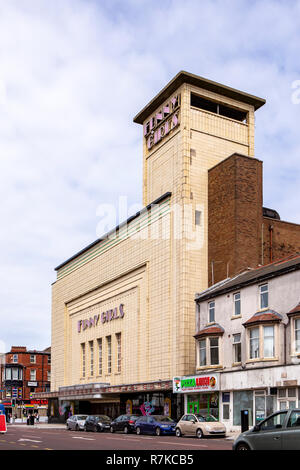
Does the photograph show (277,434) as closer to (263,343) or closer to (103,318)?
(263,343)

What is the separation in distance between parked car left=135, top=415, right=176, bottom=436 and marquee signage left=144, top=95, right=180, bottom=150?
1041 inches

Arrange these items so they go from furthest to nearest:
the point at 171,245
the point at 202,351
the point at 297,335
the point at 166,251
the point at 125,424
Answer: the point at 166,251
the point at 171,245
the point at 202,351
the point at 125,424
the point at 297,335

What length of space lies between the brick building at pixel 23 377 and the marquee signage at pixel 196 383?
67.1 meters

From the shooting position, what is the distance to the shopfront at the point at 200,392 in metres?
41.6

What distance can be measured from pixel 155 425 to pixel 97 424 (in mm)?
9647

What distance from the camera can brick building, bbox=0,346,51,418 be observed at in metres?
109

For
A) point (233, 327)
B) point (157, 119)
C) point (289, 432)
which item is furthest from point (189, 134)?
point (289, 432)

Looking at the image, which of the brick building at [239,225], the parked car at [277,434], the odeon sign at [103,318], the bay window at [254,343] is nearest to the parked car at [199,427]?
the bay window at [254,343]

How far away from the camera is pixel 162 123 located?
59.6 metres

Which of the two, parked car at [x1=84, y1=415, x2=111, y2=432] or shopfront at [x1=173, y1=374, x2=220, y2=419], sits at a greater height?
shopfront at [x1=173, y1=374, x2=220, y2=419]

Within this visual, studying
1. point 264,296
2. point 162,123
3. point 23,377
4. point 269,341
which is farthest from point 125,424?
point 23,377

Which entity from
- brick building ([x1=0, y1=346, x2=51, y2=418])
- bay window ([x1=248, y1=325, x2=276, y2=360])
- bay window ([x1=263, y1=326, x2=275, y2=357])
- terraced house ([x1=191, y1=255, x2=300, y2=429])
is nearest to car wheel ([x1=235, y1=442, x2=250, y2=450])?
terraced house ([x1=191, y1=255, x2=300, y2=429])

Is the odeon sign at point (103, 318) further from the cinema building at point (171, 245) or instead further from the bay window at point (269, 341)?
the bay window at point (269, 341)

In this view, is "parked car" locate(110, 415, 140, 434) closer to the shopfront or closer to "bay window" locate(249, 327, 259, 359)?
the shopfront
